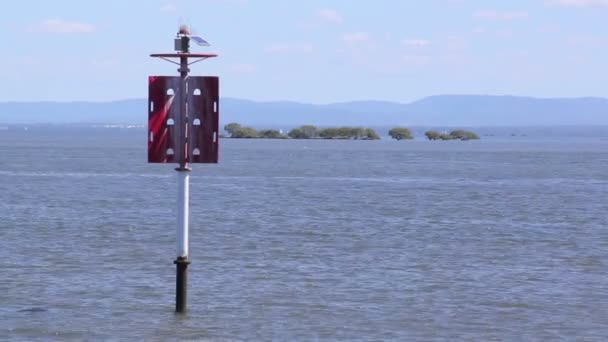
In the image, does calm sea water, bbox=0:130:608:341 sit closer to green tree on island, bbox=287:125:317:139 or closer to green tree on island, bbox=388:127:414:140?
green tree on island, bbox=388:127:414:140

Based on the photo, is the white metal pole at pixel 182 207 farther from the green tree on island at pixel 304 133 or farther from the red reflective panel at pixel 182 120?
the green tree on island at pixel 304 133

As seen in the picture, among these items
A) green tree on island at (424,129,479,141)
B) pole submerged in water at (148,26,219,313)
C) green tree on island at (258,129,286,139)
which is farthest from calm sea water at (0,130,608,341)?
green tree on island at (424,129,479,141)

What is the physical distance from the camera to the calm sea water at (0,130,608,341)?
1831cm

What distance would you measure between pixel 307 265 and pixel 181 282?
672 centimetres

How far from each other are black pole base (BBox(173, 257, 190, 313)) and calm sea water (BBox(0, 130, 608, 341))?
0.22 metres

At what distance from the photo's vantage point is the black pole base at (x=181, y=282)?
18.0m

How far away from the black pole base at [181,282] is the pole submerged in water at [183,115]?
124cm

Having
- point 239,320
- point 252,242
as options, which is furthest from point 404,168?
point 239,320

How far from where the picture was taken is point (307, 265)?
24.8m

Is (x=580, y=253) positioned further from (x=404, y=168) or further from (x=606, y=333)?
(x=404, y=168)

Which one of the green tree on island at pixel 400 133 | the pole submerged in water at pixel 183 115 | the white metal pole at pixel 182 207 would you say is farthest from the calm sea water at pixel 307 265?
the green tree on island at pixel 400 133

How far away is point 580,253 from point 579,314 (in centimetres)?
880

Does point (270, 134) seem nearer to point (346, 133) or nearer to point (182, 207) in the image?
point (346, 133)

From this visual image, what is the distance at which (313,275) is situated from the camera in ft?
76.4
